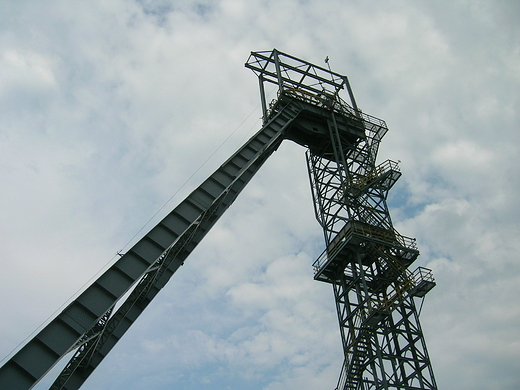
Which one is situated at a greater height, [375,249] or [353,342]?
[375,249]

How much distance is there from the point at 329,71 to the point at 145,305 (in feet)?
70.8

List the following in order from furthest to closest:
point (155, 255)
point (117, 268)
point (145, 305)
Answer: point (145, 305)
point (155, 255)
point (117, 268)

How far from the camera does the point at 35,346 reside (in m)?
11.1

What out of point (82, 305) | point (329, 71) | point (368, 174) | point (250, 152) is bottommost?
point (82, 305)

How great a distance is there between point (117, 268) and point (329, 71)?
76.7 ft

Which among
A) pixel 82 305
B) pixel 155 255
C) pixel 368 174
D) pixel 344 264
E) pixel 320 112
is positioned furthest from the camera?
pixel 320 112

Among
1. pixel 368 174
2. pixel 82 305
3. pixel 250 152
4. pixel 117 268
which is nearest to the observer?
pixel 82 305

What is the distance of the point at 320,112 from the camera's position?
92.6 feet

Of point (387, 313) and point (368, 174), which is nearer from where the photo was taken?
point (387, 313)

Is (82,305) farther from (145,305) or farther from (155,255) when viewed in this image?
(145,305)

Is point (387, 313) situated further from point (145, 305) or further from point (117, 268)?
point (117, 268)

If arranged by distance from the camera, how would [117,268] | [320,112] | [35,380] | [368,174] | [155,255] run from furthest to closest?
[320,112] → [368,174] → [155,255] → [117,268] → [35,380]

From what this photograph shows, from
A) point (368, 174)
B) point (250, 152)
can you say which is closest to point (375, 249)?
point (368, 174)

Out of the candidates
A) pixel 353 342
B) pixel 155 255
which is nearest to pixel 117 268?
pixel 155 255
